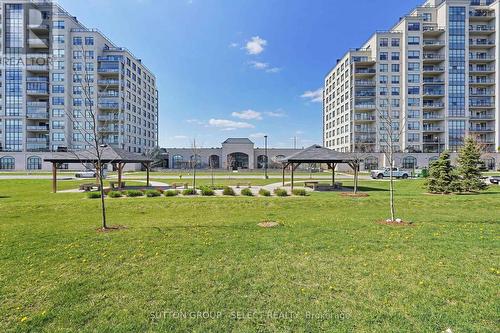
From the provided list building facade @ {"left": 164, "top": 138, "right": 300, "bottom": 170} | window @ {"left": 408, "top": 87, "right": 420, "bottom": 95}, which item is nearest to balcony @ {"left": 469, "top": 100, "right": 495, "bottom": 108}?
window @ {"left": 408, "top": 87, "right": 420, "bottom": 95}

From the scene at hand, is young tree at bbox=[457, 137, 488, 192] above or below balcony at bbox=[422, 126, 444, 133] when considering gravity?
below

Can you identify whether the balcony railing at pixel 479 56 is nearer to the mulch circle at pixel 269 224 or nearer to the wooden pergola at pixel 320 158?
the wooden pergola at pixel 320 158

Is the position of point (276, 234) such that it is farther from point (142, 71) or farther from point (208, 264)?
point (142, 71)

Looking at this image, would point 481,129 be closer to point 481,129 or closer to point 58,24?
point 481,129

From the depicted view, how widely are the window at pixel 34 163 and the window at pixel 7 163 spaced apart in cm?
339

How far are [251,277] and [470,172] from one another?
2476 cm

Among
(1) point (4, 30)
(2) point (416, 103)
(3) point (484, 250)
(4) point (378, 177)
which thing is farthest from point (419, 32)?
(1) point (4, 30)

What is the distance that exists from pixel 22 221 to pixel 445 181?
27.3 metres

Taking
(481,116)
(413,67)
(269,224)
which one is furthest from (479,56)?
(269,224)

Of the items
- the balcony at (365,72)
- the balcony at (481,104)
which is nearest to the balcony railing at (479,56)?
the balcony at (481,104)

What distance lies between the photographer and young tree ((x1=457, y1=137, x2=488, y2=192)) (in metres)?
20.6

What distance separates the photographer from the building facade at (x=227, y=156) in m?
68.3

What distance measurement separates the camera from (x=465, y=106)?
201 feet

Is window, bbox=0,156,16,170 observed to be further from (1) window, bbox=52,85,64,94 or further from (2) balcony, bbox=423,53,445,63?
(2) balcony, bbox=423,53,445,63
